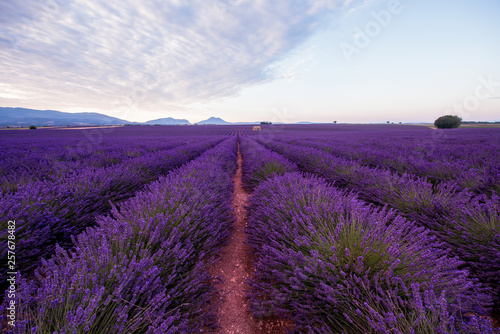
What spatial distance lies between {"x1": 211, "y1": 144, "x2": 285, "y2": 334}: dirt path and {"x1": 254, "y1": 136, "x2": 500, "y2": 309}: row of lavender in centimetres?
175

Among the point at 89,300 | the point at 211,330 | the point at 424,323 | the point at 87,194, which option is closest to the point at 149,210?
the point at 89,300

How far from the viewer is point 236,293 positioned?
179cm

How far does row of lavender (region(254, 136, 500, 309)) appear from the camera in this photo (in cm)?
159

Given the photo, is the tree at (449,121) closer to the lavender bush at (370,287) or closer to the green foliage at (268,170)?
the green foliage at (268,170)

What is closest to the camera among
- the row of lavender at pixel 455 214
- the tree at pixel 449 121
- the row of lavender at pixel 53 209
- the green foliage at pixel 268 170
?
the row of lavender at pixel 455 214

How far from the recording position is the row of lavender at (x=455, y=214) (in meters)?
1.59

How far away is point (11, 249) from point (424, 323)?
2.94 metres

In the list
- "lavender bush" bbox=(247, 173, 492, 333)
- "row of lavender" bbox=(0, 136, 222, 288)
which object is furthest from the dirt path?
"row of lavender" bbox=(0, 136, 222, 288)

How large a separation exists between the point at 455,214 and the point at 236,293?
7.93 ft

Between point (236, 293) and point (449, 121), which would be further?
point (449, 121)

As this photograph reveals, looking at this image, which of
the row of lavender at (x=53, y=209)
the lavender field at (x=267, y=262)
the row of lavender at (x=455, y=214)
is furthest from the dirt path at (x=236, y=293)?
the row of lavender at (x=455, y=214)

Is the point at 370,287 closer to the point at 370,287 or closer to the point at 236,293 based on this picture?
the point at 370,287

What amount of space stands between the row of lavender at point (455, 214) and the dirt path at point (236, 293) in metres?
1.75

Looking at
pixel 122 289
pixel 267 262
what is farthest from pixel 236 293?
pixel 122 289
